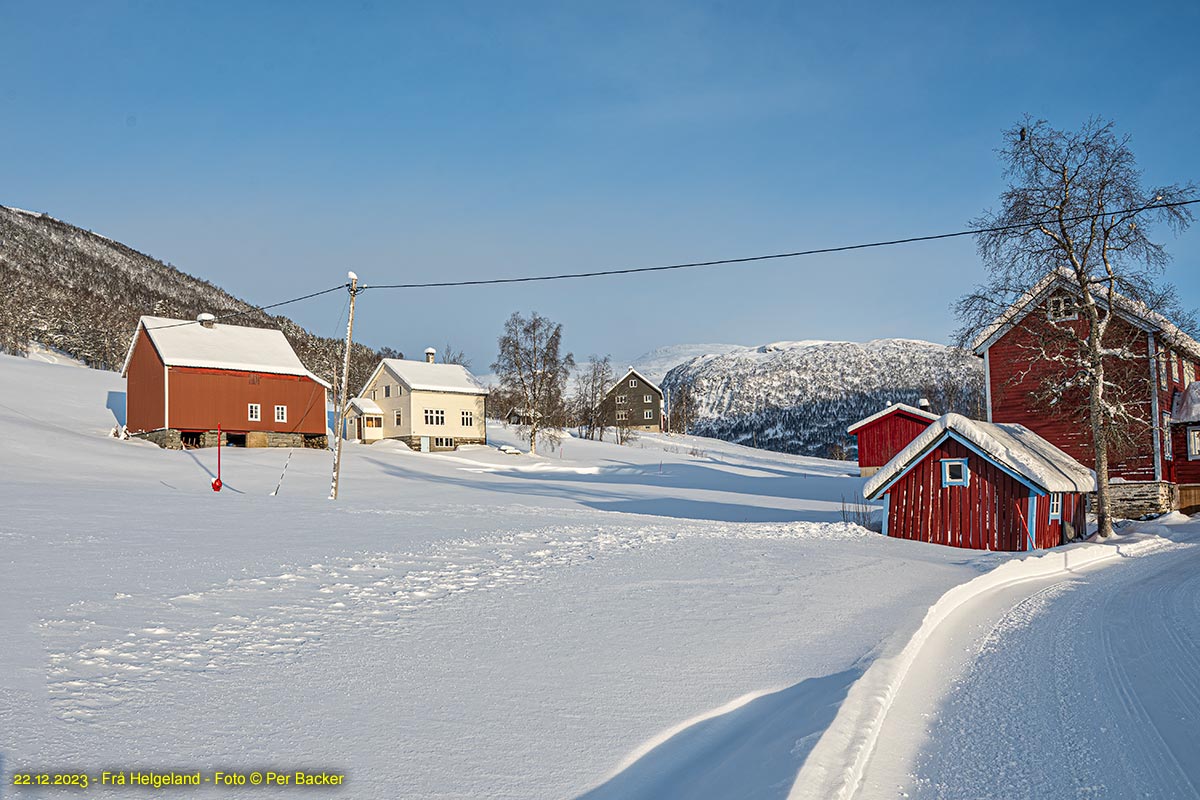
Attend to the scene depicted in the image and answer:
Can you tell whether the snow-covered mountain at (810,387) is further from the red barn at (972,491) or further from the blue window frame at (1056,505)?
the red barn at (972,491)

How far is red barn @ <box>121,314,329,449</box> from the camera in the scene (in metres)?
42.2

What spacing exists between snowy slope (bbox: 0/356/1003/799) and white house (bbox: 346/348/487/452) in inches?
1357

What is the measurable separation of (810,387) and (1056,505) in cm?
14546

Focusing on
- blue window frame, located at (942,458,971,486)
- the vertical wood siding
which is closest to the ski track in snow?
blue window frame, located at (942,458,971,486)

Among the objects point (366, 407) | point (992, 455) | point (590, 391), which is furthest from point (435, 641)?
point (590, 391)

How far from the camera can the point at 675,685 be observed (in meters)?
6.84

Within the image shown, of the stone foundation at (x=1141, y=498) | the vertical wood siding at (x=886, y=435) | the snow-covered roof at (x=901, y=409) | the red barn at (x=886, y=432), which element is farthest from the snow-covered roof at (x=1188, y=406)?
the vertical wood siding at (x=886, y=435)

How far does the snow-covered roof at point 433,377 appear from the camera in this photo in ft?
182

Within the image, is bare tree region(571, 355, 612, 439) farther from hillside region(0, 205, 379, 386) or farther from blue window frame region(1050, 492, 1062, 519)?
blue window frame region(1050, 492, 1062, 519)

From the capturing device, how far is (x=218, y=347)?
4544 centimetres

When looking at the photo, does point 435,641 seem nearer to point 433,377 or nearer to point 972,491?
point 972,491

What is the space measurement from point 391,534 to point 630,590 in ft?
22.7

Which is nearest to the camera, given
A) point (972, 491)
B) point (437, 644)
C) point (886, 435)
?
point (437, 644)

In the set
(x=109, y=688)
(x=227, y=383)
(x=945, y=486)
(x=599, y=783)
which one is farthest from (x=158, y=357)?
(x=599, y=783)
